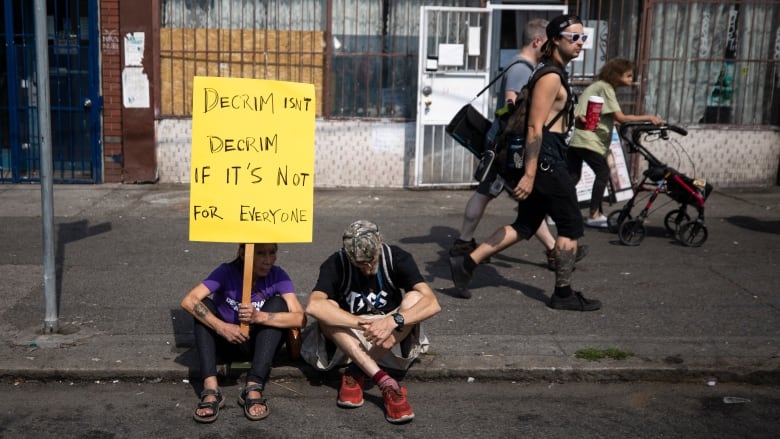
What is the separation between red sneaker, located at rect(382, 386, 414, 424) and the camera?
15.6 feet

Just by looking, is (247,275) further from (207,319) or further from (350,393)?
(350,393)

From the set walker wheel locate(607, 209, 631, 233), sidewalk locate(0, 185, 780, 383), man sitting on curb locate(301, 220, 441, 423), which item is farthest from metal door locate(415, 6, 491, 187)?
man sitting on curb locate(301, 220, 441, 423)

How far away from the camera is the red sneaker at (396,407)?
187 inches

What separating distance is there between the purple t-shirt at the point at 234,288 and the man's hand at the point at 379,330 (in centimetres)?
58

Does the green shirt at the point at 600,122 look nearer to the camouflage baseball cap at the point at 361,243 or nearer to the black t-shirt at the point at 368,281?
the black t-shirt at the point at 368,281

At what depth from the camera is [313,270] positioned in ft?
24.5

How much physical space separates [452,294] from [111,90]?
572cm

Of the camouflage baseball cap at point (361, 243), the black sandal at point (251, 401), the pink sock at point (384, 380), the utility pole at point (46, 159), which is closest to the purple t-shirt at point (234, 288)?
the black sandal at point (251, 401)

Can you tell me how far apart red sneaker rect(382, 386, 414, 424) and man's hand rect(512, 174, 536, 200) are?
6.10 ft

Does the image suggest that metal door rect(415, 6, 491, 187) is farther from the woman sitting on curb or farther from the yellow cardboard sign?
the woman sitting on curb

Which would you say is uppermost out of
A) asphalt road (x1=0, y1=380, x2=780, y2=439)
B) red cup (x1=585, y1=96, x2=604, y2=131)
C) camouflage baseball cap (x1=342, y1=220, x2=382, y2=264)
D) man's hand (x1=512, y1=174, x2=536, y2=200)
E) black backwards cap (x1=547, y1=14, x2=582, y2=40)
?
black backwards cap (x1=547, y1=14, x2=582, y2=40)

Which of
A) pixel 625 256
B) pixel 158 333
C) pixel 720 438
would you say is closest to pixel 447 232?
pixel 625 256

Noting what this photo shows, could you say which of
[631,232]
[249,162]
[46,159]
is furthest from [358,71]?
[249,162]

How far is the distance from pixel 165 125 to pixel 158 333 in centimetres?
537
